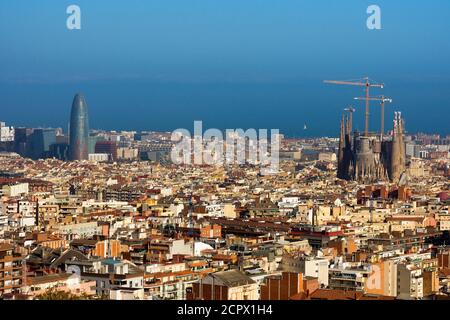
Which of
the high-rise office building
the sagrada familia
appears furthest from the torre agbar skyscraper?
the sagrada familia

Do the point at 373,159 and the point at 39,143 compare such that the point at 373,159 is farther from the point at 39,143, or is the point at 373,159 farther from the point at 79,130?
the point at 39,143

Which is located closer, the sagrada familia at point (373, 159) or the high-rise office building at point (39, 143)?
the sagrada familia at point (373, 159)

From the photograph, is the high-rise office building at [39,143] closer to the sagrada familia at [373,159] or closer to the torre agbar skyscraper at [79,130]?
the torre agbar skyscraper at [79,130]

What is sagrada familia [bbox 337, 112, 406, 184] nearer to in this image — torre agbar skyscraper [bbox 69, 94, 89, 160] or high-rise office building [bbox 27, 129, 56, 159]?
torre agbar skyscraper [bbox 69, 94, 89, 160]

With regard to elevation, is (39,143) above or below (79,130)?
below

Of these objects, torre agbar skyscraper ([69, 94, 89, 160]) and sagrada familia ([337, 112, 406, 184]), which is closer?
sagrada familia ([337, 112, 406, 184])

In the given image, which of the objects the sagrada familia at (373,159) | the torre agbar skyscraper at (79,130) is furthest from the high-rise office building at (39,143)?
the sagrada familia at (373,159)

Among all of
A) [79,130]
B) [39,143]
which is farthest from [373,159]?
[39,143]
